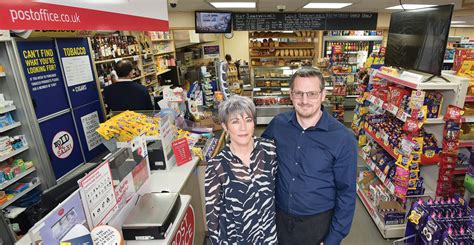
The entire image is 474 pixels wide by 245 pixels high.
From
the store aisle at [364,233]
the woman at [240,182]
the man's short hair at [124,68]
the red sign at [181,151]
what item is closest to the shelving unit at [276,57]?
the man's short hair at [124,68]

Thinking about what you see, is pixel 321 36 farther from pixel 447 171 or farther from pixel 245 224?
pixel 245 224

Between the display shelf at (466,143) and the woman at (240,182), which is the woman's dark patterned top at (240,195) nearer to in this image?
the woman at (240,182)

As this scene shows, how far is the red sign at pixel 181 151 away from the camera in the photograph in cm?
278

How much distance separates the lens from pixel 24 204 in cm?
363

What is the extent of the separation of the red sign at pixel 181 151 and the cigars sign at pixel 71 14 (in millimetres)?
1250

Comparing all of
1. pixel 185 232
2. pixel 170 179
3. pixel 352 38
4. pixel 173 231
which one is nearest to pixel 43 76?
pixel 170 179

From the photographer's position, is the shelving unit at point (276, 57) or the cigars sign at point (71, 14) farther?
the shelving unit at point (276, 57)

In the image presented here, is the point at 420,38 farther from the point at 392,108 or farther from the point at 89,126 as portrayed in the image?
the point at 89,126

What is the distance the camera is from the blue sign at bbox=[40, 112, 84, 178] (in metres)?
4.20

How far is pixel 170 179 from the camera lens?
256 centimetres

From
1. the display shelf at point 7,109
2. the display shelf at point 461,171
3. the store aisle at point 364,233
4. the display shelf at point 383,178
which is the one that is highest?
the display shelf at point 7,109

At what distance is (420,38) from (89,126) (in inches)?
207

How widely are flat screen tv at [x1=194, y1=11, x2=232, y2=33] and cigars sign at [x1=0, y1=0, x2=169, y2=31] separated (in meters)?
5.10

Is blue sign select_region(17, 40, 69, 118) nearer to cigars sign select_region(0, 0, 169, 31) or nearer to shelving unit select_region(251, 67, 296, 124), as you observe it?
cigars sign select_region(0, 0, 169, 31)
